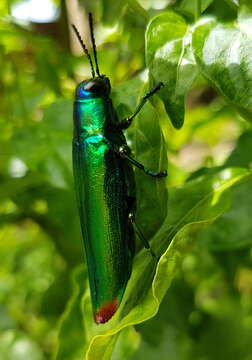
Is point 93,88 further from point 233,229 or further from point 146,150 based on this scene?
point 233,229

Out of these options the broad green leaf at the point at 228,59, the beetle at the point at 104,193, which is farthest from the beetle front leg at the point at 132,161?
the broad green leaf at the point at 228,59

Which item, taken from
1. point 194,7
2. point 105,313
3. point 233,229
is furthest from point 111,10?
point 105,313

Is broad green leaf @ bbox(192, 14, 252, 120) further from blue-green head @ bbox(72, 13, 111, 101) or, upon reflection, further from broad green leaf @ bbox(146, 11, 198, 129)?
blue-green head @ bbox(72, 13, 111, 101)

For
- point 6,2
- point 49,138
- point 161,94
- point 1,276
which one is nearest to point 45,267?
point 1,276

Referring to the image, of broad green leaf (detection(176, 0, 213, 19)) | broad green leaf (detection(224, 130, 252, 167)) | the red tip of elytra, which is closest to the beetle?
the red tip of elytra

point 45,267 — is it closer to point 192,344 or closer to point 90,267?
point 192,344
